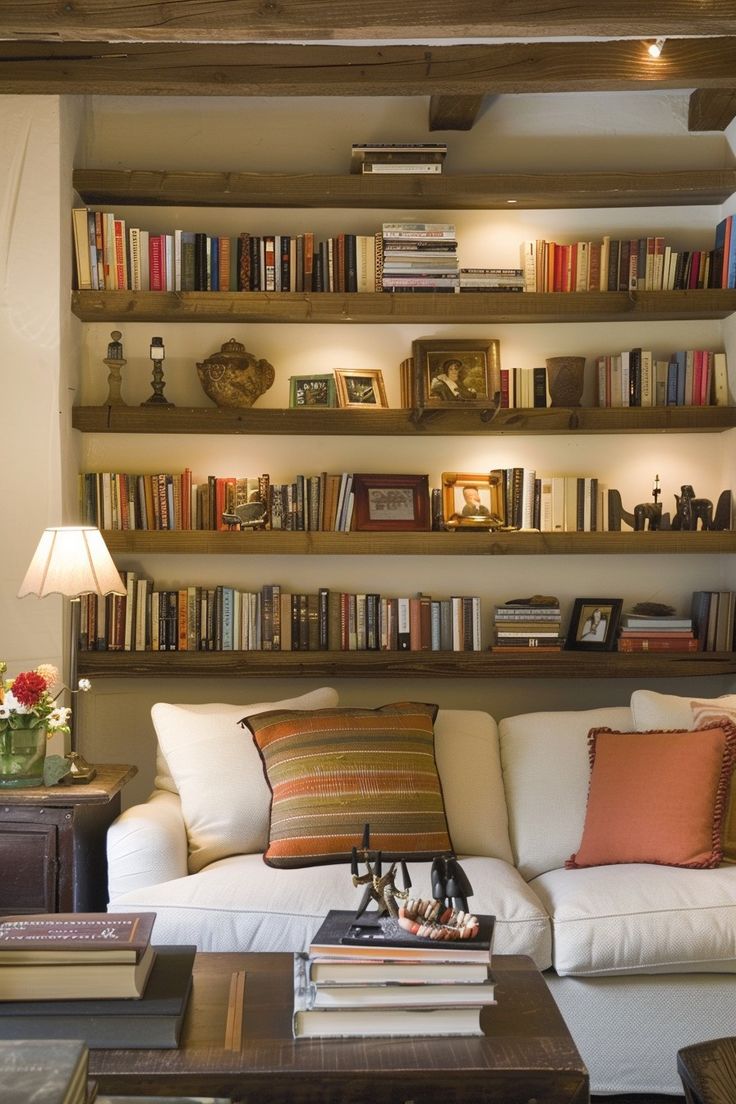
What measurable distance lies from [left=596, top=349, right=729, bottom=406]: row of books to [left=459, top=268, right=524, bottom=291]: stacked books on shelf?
442 mm

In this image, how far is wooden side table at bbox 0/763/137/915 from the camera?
124 inches

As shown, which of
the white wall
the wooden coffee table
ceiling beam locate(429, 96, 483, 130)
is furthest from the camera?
the white wall

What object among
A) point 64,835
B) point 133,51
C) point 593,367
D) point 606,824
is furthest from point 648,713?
point 133,51

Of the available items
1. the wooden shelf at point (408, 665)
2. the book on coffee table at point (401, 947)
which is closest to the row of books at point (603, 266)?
the wooden shelf at point (408, 665)

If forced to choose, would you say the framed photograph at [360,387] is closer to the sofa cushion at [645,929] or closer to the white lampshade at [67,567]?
the white lampshade at [67,567]

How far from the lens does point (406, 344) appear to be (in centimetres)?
434

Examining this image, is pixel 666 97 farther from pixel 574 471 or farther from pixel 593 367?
pixel 574 471

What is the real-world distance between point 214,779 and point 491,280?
80.3 inches

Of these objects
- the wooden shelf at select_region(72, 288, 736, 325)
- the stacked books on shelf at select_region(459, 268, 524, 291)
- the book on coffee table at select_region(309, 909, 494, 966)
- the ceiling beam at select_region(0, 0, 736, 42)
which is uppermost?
the ceiling beam at select_region(0, 0, 736, 42)

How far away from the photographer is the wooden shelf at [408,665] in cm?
412

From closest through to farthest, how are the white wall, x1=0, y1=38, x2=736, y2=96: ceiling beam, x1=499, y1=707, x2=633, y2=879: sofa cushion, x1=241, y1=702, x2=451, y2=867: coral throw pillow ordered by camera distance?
x1=241, y1=702, x2=451, y2=867: coral throw pillow < x1=499, y1=707, x2=633, y2=879: sofa cushion < x1=0, y1=38, x2=736, y2=96: ceiling beam < the white wall

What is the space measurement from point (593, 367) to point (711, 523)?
73cm

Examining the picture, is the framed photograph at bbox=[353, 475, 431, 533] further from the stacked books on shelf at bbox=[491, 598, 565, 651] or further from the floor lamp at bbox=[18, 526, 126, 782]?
the floor lamp at bbox=[18, 526, 126, 782]

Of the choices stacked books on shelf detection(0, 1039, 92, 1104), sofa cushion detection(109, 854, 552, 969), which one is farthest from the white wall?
stacked books on shelf detection(0, 1039, 92, 1104)
